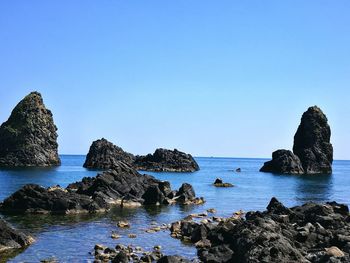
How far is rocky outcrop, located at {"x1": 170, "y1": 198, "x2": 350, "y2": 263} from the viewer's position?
28.2 meters

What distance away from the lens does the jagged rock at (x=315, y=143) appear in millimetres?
190250

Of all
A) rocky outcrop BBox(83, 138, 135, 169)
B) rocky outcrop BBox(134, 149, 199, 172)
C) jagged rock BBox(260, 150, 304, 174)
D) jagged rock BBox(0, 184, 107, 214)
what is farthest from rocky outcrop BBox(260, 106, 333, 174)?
jagged rock BBox(0, 184, 107, 214)

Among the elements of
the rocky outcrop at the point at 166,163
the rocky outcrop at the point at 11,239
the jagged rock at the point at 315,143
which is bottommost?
the rocky outcrop at the point at 11,239

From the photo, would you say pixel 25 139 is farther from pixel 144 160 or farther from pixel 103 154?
pixel 144 160

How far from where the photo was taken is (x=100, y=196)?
218ft

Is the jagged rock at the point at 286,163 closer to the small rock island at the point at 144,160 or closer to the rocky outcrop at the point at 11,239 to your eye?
the small rock island at the point at 144,160

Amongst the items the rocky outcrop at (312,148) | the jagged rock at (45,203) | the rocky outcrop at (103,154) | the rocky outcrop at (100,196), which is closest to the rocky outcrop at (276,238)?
the jagged rock at (45,203)

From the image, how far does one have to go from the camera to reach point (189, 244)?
128 ft

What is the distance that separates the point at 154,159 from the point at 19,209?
139105mm

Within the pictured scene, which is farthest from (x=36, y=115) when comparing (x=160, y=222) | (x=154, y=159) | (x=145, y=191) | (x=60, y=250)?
(x=60, y=250)

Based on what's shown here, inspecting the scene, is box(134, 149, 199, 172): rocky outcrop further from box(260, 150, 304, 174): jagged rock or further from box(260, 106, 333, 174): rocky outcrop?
box(260, 106, 333, 174): rocky outcrop

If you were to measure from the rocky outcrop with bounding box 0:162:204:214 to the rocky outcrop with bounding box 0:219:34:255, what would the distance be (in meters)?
19.5

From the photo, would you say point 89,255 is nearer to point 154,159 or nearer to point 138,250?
point 138,250

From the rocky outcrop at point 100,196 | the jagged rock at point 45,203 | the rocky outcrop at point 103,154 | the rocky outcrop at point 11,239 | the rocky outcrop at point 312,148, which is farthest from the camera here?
the rocky outcrop at point 103,154
